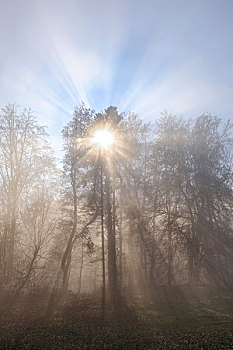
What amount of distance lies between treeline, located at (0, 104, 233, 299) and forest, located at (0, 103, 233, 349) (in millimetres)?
71

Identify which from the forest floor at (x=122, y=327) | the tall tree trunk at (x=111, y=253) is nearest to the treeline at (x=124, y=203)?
the tall tree trunk at (x=111, y=253)

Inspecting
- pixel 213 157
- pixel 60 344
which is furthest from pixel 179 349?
pixel 213 157

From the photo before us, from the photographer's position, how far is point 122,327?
32.7 ft

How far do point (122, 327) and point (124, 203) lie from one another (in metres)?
10.2

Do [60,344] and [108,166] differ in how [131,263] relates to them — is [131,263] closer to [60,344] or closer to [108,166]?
[108,166]

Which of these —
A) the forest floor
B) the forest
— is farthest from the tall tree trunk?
the forest floor

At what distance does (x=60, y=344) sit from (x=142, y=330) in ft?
9.45

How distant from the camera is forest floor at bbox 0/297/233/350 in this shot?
8.12 meters

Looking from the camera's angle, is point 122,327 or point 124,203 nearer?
point 122,327

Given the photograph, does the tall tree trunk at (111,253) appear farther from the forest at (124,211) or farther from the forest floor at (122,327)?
the forest floor at (122,327)

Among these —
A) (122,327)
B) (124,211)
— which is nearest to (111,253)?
(124,211)

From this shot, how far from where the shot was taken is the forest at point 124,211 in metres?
15.9

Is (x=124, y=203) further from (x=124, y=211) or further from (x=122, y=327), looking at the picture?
(x=122, y=327)

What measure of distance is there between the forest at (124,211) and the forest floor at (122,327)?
0.71m
